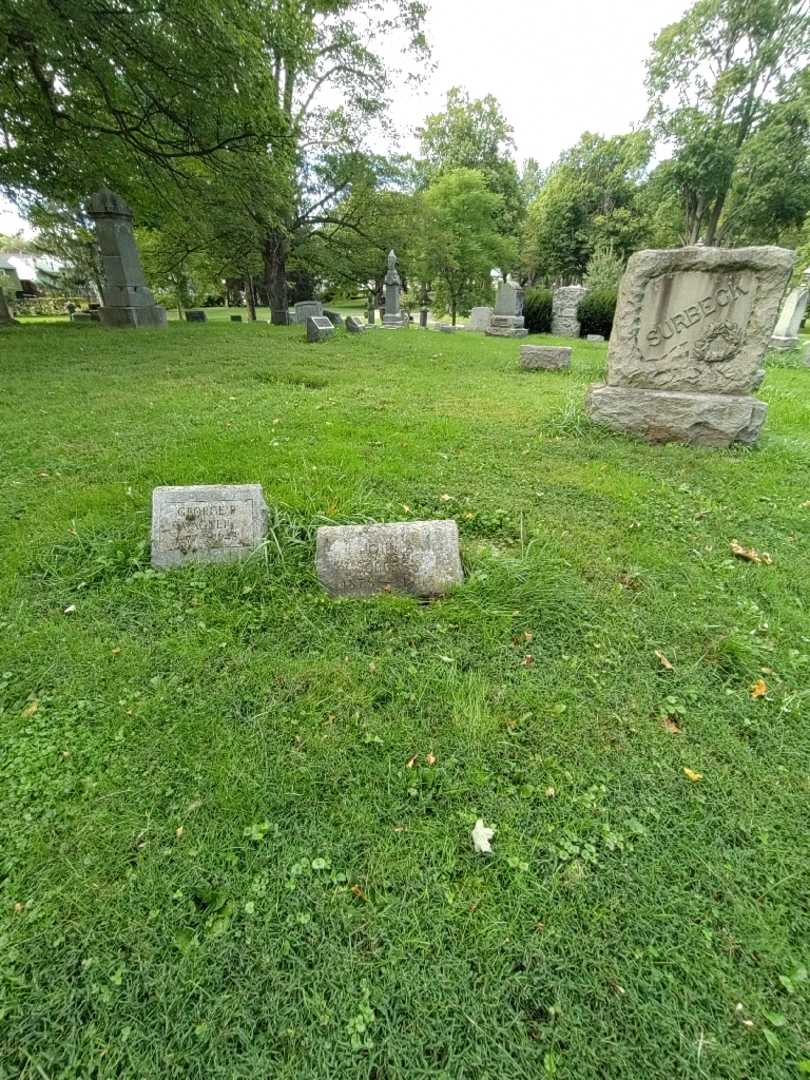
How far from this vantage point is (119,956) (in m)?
1.26

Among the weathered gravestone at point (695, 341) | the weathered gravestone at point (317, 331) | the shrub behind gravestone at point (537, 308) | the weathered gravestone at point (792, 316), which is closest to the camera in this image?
the weathered gravestone at point (695, 341)

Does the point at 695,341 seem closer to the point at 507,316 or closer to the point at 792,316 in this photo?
the point at 507,316

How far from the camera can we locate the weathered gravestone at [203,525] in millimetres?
2717

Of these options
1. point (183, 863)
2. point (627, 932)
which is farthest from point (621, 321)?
point (183, 863)

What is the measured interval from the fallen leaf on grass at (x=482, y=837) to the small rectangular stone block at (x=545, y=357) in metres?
9.11

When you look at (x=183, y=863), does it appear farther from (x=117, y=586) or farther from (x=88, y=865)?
(x=117, y=586)

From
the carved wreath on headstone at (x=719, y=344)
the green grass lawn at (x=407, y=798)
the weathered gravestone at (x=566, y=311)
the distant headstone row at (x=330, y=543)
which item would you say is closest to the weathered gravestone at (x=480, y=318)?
the weathered gravestone at (x=566, y=311)

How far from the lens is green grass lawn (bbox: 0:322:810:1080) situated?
46.0 inches

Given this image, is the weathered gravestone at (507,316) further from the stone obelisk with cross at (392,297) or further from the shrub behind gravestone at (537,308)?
the stone obelisk with cross at (392,297)

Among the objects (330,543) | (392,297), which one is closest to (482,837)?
(330,543)

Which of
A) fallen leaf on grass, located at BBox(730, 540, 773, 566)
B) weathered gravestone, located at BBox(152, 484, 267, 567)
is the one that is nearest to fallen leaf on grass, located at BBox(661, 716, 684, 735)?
fallen leaf on grass, located at BBox(730, 540, 773, 566)

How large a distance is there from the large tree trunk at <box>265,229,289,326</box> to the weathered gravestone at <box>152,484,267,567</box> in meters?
15.1

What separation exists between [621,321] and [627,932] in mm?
5339

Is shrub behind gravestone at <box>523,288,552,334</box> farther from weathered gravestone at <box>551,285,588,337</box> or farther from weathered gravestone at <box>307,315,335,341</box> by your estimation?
weathered gravestone at <box>307,315,335,341</box>
